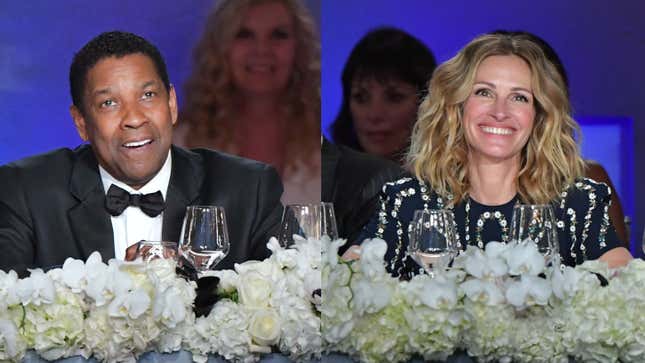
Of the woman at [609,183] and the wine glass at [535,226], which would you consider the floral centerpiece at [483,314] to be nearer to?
the wine glass at [535,226]

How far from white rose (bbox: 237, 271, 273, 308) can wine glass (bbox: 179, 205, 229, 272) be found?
1.63ft

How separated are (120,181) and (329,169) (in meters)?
0.83

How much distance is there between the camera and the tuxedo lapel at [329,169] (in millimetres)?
3277

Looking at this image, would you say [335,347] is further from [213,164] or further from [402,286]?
[213,164]

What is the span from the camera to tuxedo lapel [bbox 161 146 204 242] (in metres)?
3.58

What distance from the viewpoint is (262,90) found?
381cm

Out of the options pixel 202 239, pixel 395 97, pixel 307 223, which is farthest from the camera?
pixel 395 97

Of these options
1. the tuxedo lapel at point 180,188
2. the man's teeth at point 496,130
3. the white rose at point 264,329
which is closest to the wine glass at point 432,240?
the white rose at point 264,329

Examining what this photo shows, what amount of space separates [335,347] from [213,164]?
197cm

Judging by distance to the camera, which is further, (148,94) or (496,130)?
(148,94)

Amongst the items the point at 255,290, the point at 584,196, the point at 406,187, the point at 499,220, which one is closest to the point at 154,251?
the point at 255,290

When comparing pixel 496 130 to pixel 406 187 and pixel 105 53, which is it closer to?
pixel 406 187

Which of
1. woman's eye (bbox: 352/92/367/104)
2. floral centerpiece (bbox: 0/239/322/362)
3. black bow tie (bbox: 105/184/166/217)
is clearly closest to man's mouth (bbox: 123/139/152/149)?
black bow tie (bbox: 105/184/166/217)

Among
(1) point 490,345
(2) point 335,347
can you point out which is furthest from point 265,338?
(1) point 490,345
